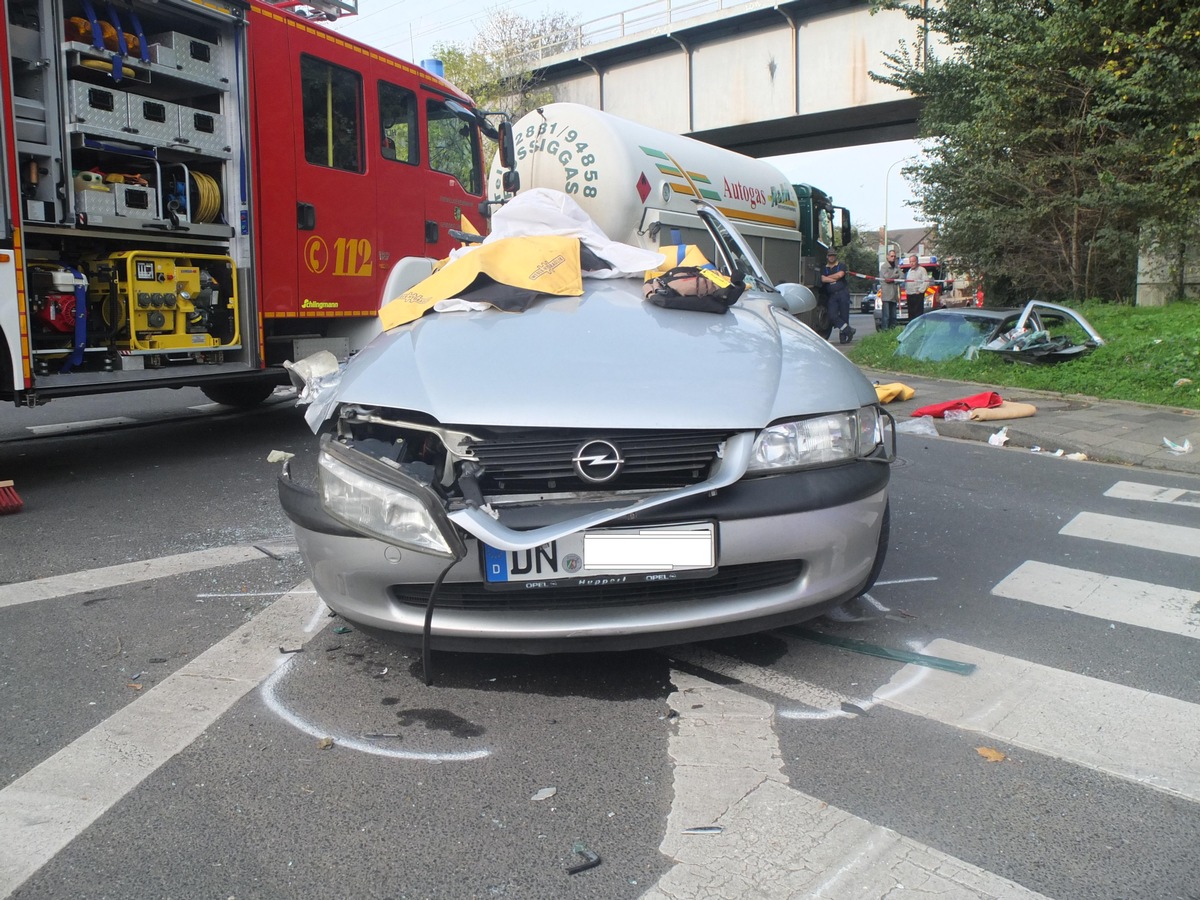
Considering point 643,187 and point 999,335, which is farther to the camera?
point 999,335

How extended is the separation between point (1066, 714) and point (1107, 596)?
1.36m

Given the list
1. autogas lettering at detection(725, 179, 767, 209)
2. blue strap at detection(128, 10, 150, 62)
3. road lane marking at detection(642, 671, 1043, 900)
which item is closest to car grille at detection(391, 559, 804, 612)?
road lane marking at detection(642, 671, 1043, 900)

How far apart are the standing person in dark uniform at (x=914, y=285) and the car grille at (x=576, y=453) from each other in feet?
61.2

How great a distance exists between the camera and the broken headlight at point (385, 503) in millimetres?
2674

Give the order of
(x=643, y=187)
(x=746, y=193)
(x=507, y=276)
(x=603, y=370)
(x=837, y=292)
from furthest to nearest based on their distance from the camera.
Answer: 1. (x=837, y=292)
2. (x=746, y=193)
3. (x=643, y=187)
4. (x=507, y=276)
5. (x=603, y=370)

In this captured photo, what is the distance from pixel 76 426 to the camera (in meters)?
8.54

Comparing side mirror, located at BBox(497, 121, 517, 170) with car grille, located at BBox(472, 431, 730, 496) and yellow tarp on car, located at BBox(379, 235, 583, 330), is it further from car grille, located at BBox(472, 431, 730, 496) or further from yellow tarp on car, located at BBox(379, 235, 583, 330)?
car grille, located at BBox(472, 431, 730, 496)

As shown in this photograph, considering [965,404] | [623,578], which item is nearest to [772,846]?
[623,578]

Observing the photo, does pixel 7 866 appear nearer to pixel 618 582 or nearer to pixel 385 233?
pixel 618 582

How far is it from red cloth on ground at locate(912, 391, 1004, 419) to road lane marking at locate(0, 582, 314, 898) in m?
7.02

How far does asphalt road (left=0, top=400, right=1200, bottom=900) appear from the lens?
7.07ft

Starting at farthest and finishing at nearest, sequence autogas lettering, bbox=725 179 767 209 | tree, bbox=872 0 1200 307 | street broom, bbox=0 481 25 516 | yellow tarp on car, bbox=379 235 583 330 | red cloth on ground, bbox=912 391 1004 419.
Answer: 1. autogas lettering, bbox=725 179 767 209
2. tree, bbox=872 0 1200 307
3. red cloth on ground, bbox=912 391 1004 419
4. street broom, bbox=0 481 25 516
5. yellow tarp on car, bbox=379 235 583 330

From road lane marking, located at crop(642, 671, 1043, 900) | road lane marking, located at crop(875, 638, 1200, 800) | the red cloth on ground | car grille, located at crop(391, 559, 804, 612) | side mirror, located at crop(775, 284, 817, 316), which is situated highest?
side mirror, located at crop(775, 284, 817, 316)

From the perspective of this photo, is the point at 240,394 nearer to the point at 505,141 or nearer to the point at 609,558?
the point at 505,141
